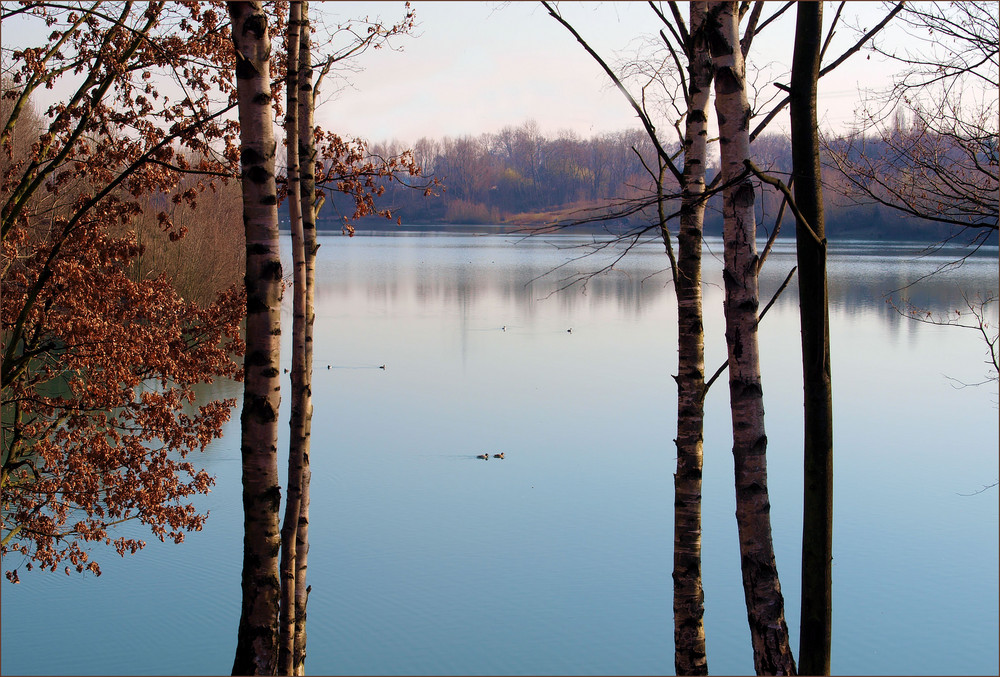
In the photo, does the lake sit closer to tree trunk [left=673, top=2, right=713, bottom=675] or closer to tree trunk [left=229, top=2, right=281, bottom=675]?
tree trunk [left=673, top=2, right=713, bottom=675]

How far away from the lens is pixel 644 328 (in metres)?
22.2

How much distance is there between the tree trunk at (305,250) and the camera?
547 cm

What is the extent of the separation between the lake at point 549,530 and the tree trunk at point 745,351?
759mm

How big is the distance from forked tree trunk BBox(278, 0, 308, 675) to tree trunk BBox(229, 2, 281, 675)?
107 centimetres

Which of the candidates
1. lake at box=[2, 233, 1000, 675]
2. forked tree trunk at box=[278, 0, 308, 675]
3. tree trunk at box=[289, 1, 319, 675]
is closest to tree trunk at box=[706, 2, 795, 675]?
lake at box=[2, 233, 1000, 675]

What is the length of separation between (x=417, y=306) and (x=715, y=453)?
48.0 feet

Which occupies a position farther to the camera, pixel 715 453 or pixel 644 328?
pixel 644 328

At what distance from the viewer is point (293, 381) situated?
17.9 feet

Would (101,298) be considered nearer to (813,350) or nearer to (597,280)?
(813,350)

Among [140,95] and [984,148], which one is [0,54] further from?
[984,148]

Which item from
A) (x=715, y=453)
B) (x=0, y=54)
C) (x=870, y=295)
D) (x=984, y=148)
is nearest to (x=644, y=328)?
(x=870, y=295)

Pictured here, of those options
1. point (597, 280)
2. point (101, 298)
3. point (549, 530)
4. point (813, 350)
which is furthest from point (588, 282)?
point (813, 350)

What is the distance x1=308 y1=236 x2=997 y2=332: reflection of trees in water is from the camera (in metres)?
25.4

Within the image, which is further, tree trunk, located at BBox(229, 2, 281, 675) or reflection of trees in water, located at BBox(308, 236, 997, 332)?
reflection of trees in water, located at BBox(308, 236, 997, 332)
